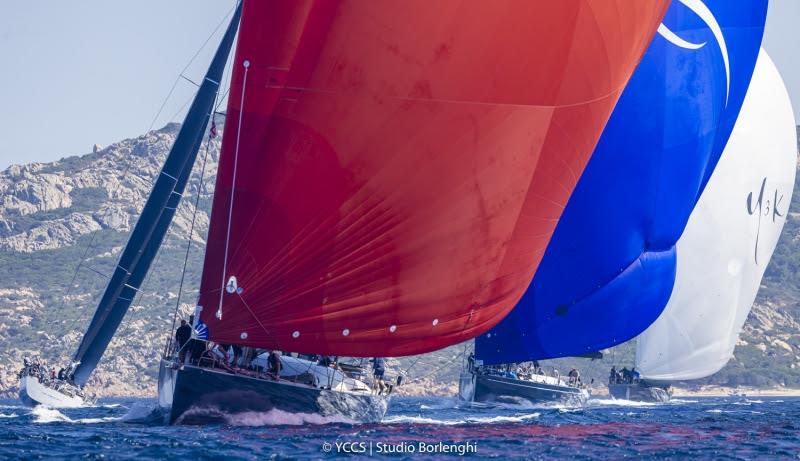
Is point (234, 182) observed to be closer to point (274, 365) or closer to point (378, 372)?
point (274, 365)

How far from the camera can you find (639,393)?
6512 cm

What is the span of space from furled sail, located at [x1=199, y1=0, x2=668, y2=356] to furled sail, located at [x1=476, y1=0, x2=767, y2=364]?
961cm

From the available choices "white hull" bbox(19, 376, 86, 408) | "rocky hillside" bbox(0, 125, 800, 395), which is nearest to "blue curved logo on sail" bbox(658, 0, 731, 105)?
"white hull" bbox(19, 376, 86, 408)

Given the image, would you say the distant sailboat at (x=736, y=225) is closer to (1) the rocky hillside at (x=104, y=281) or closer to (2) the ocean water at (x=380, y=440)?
(2) the ocean water at (x=380, y=440)

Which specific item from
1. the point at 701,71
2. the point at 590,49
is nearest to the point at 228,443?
the point at 590,49

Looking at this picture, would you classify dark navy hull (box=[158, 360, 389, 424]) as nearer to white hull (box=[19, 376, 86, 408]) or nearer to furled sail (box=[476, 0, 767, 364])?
furled sail (box=[476, 0, 767, 364])

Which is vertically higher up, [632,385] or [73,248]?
[73,248]

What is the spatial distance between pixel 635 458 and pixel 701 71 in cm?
1519

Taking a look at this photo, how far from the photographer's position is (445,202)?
2475 centimetres

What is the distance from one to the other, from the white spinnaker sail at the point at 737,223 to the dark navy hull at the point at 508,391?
560 centimetres

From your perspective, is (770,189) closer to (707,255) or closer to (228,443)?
(707,255)

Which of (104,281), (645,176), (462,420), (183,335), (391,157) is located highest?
(104,281)

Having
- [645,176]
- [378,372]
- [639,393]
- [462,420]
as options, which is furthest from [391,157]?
[639,393]

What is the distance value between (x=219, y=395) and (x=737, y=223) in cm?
2746
